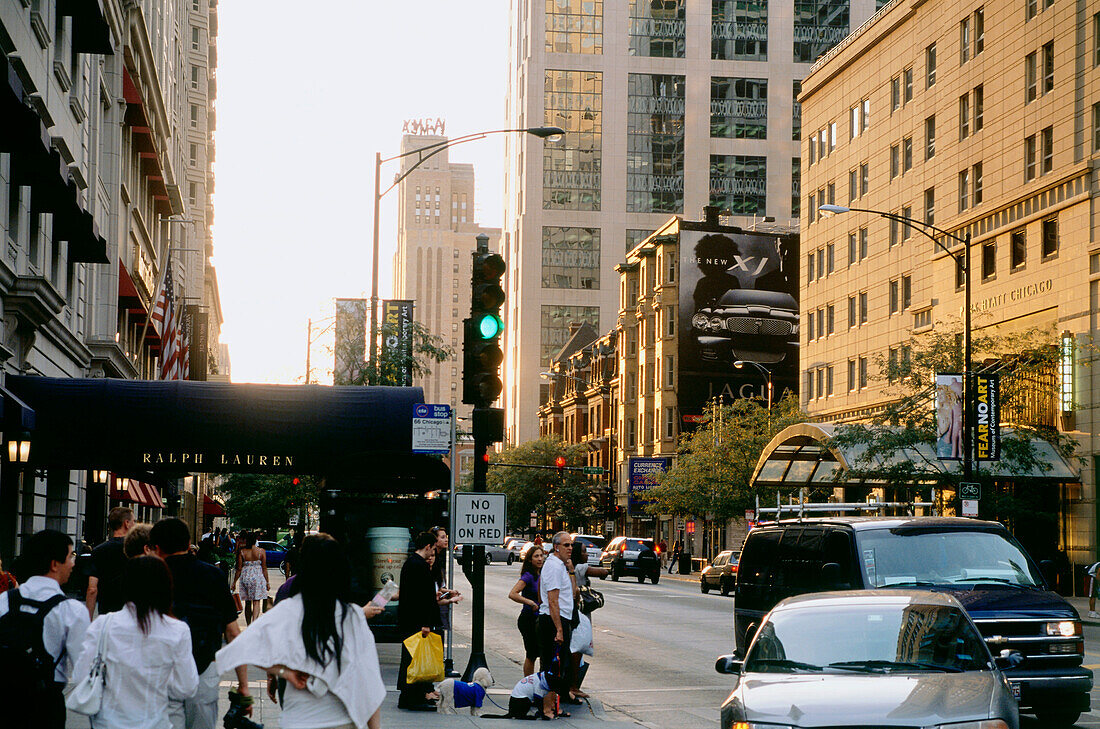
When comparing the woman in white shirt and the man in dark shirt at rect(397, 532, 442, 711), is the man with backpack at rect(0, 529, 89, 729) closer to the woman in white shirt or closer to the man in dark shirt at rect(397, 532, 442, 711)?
the woman in white shirt

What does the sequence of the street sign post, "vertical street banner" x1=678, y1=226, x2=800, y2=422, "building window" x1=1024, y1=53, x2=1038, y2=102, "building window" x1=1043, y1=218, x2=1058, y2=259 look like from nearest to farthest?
the street sign post < "building window" x1=1043, y1=218, x2=1058, y2=259 < "building window" x1=1024, y1=53, x2=1038, y2=102 < "vertical street banner" x1=678, y1=226, x2=800, y2=422

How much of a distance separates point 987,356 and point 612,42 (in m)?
93.4

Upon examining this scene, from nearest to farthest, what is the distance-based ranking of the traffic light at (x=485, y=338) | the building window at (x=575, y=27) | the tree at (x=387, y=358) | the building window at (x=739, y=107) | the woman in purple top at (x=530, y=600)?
1. the traffic light at (x=485, y=338)
2. the woman in purple top at (x=530, y=600)
3. the tree at (x=387, y=358)
4. the building window at (x=739, y=107)
5. the building window at (x=575, y=27)

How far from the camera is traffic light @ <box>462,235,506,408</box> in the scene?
14133mm

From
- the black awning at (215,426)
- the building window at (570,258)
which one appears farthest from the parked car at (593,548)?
the building window at (570,258)

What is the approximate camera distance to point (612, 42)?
13112 cm

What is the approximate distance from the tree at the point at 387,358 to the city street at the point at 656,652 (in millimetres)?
6911

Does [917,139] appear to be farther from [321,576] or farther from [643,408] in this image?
[321,576]

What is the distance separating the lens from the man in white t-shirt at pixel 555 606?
13852 mm

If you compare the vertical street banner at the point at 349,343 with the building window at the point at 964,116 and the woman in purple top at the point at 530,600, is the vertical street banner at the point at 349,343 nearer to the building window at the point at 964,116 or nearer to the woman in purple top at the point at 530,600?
the building window at the point at 964,116

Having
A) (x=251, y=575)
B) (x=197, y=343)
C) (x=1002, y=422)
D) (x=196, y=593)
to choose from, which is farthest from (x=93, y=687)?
(x=197, y=343)

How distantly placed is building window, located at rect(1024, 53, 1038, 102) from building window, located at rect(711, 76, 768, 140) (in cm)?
8654

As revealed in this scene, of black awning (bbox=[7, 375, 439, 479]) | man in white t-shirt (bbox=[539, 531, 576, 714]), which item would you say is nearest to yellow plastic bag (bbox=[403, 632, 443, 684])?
man in white t-shirt (bbox=[539, 531, 576, 714])

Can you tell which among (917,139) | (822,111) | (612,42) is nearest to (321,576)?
(917,139)
